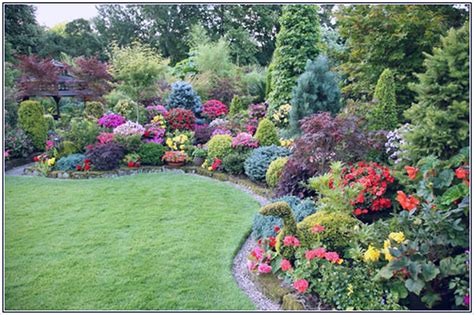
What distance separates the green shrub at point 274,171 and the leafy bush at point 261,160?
Result: 40 cm

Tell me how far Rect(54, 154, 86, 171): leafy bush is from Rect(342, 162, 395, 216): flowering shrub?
20.9 feet

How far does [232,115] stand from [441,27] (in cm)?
624

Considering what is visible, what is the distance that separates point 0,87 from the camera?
4.61 metres

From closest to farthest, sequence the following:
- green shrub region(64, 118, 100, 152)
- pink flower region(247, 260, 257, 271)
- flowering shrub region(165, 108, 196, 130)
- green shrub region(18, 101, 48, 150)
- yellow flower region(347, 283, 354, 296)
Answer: yellow flower region(347, 283, 354, 296) < pink flower region(247, 260, 257, 271) < green shrub region(64, 118, 100, 152) < green shrub region(18, 101, 48, 150) < flowering shrub region(165, 108, 196, 130)

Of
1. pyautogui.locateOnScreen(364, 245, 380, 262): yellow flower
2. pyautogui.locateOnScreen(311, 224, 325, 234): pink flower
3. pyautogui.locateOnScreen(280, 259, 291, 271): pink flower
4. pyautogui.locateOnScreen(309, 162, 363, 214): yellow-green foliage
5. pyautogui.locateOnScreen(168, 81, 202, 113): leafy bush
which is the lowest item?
pyautogui.locateOnScreen(280, 259, 291, 271): pink flower

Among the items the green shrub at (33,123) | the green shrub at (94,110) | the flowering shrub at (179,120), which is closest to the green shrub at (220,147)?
the flowering shrub at (179,120)

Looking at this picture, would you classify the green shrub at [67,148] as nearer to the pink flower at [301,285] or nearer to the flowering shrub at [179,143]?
the flowering shrub at [179,143]

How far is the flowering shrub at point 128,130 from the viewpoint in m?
9.40

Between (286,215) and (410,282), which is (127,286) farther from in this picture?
(410,282)

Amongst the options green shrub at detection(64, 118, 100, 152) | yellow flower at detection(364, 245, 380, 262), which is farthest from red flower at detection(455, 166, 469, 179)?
green shrub at detection(64, 118, 100, 152)

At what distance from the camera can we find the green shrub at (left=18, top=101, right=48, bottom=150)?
10.2m

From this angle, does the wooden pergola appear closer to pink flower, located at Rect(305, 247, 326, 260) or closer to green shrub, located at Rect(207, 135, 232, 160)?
green shrub, located at Rect(207, 135, 232, 160)

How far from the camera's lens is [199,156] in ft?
29.9

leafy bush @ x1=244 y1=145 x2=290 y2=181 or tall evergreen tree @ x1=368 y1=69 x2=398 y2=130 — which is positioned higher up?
tall evergreen tree @ x1=368 y1=69 x2=398 y2=130
